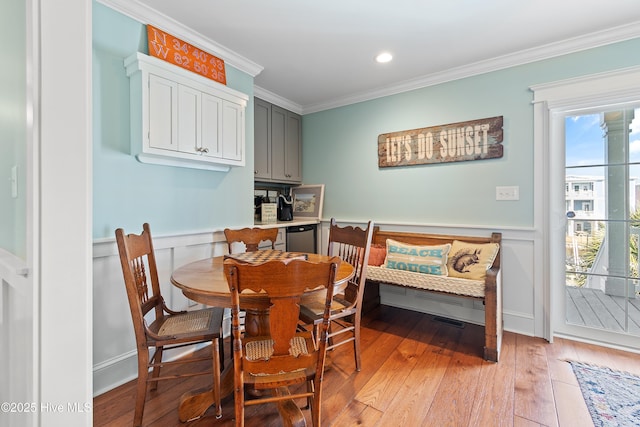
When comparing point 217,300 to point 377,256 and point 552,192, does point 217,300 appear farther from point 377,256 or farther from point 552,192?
point 552,192

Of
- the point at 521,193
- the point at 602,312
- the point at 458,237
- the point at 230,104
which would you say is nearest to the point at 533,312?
the point at 602,312

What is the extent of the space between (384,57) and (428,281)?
2.01 metres

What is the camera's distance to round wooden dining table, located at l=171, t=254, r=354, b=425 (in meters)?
1.32

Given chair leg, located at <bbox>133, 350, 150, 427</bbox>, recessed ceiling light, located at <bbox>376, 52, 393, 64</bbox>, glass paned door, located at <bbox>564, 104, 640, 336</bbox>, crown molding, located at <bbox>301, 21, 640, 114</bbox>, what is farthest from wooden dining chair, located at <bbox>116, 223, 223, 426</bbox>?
glass paned door, located at <bbox>564, 104, 640, 336</bbox>

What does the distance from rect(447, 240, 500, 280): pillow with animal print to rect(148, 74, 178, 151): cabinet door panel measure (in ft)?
8.03

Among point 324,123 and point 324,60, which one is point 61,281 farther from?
point 324,123

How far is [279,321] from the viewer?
3.86 feet

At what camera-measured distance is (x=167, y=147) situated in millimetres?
1998

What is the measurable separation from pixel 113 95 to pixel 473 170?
2.98m

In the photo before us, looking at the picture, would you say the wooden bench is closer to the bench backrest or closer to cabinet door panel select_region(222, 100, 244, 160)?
the bench backrest

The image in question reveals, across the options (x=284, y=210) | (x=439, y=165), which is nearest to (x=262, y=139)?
(x=284, y=210)

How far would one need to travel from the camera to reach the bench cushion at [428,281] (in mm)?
2254

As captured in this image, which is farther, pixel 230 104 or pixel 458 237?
pixel 458 237

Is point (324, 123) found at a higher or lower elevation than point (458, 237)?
higher
